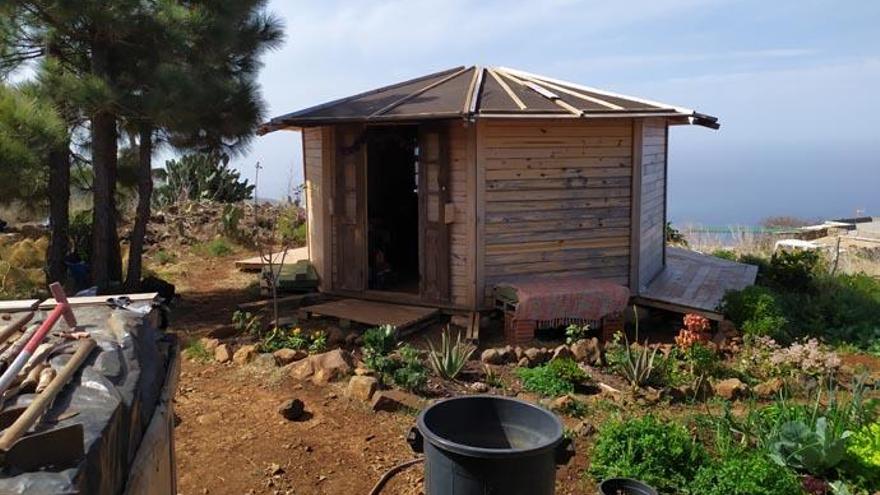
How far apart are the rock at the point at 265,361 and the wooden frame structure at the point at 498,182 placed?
252cm

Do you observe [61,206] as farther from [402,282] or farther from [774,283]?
[774,283]

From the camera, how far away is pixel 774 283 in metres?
10.4

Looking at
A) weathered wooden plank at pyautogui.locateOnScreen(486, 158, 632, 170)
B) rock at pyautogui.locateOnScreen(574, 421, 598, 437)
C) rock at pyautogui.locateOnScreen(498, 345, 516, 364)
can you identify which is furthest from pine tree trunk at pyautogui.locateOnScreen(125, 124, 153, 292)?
rock at pyautogui.locateOnScreen(574, 421, 598, 437)

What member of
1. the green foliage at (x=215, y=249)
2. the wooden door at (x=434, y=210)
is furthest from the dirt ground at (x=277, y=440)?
the green foliage at (x=215, y=249)

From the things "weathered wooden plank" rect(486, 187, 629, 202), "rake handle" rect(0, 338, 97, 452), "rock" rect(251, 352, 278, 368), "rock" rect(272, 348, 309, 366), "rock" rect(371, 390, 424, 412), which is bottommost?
"rock" rect(371, 390, 424, 412)

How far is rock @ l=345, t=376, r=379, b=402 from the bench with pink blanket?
257 centimetres

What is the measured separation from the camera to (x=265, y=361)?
6438 mm

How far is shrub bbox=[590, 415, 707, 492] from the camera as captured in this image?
161 inches

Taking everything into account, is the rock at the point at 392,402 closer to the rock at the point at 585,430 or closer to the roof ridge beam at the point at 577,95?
the rock at the point at 585,430

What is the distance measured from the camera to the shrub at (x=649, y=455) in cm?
408

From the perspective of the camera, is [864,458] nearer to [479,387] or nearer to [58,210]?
[479,387]

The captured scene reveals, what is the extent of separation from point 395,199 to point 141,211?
14.0ft

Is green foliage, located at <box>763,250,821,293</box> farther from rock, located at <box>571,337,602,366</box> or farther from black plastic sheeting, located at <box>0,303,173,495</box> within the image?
black plastic sheeting, located at <box>0,303,173,495</box>

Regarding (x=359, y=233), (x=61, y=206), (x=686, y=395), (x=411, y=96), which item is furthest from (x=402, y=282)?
(x=686, y=395)
